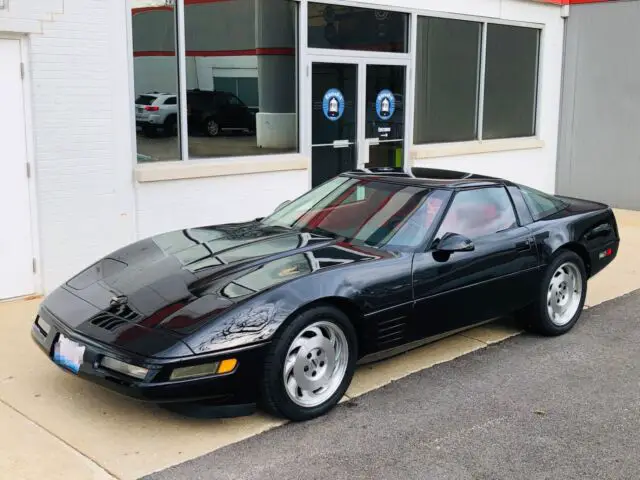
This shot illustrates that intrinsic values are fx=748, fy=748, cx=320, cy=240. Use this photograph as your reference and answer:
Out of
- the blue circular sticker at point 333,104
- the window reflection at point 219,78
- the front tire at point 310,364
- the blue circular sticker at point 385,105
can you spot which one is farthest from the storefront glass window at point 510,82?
the front tire at point 310,364

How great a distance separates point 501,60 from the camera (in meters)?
11.9

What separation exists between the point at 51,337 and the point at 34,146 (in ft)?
9.35

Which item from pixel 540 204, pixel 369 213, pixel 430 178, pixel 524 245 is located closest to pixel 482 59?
pixel 540 204

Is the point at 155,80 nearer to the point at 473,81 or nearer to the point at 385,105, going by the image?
the point at 385,105

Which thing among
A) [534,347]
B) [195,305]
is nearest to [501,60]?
[534,347]

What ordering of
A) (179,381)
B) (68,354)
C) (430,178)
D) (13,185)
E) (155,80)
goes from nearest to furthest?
(179,381) < (68,354) < (430,178) < (13,185) < (155,80)

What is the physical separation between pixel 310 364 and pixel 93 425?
127cm

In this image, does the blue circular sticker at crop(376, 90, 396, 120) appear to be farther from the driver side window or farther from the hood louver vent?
the hood louver vent

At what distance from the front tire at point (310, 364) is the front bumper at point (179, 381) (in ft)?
0.30

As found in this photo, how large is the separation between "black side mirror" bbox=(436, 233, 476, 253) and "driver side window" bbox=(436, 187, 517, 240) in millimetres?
102

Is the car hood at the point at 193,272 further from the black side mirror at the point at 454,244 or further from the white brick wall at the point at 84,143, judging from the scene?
the white brick wall at the point at 84,143

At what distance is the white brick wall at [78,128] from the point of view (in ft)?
21.8

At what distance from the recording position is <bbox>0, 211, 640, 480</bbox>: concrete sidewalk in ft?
12.6

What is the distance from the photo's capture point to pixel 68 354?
13.8ft
